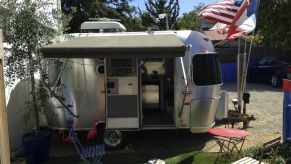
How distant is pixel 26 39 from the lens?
8.11 meters

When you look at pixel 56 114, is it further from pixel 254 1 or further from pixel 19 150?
pixel 254 1

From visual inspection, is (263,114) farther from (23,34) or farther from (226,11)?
(23,34)

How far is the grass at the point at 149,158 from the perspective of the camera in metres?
8.61

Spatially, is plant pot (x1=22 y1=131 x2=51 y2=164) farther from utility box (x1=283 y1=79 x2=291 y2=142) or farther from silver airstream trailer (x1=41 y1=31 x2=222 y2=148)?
utility box (x1=283 y1=79 x2=291 y2=142)

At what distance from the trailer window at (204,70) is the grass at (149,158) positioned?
62.8 inches

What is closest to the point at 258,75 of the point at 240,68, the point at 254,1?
the point at 240,68

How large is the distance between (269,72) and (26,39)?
16.1 metres

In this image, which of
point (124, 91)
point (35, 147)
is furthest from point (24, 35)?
point (124, 91)

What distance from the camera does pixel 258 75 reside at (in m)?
22.5

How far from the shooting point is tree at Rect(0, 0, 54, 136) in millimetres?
7969

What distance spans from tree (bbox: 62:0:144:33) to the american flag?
1976 centimetres

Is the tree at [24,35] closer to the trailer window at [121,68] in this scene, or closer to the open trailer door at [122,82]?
the open trailer door at [122,82]

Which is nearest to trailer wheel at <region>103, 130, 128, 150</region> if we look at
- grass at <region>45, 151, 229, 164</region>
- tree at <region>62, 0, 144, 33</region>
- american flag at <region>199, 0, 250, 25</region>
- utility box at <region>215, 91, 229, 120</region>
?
grass at <region>45, 151, 229, 164</region>

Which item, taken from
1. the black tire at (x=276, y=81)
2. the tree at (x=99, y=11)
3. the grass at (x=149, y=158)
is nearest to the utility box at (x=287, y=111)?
the grass at (x=149, y=158)
